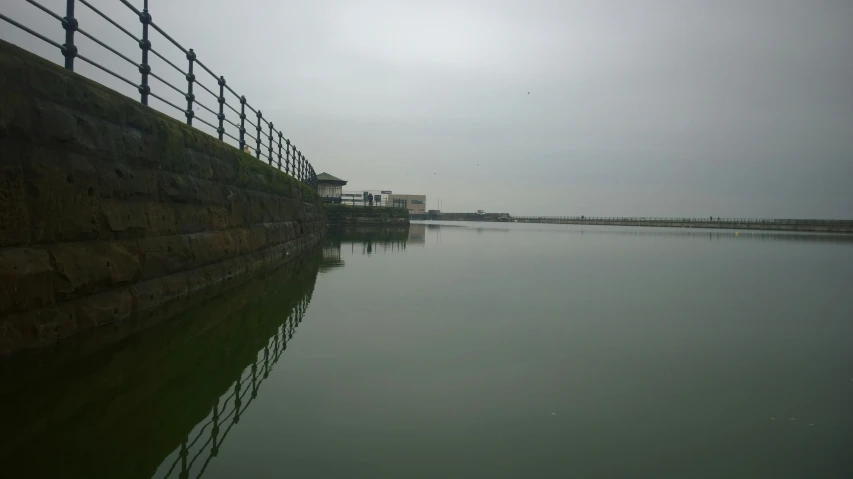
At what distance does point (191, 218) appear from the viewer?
655 centimetres

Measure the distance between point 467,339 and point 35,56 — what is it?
14.3 feet

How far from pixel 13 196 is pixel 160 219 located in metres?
2.12

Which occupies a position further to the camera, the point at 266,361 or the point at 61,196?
the point at 266,361

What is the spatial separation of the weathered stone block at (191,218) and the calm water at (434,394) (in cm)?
101

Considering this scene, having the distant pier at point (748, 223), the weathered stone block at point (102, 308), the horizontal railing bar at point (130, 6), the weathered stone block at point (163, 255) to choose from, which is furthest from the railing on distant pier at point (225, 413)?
the distant pier at point (748, 223)

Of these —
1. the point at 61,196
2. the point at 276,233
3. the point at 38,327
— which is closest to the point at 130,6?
the point at 61,196

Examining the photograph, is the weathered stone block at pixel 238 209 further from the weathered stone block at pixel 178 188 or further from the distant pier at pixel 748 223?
the distant pier at pixel 748 223

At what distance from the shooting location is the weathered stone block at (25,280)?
134 inches

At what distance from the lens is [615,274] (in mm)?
A: 11219

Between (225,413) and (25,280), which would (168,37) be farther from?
(225,413)

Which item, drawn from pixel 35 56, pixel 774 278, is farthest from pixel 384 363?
pixel 774 278

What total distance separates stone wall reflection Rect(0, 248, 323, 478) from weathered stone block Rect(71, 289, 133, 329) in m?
0.21

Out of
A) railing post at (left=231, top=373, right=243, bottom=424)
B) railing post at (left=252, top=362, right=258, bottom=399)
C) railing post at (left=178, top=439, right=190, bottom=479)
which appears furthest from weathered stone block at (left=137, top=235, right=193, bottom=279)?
railing post at (left=178, top=439, right=190, bottom=479)

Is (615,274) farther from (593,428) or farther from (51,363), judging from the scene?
(51,363)
